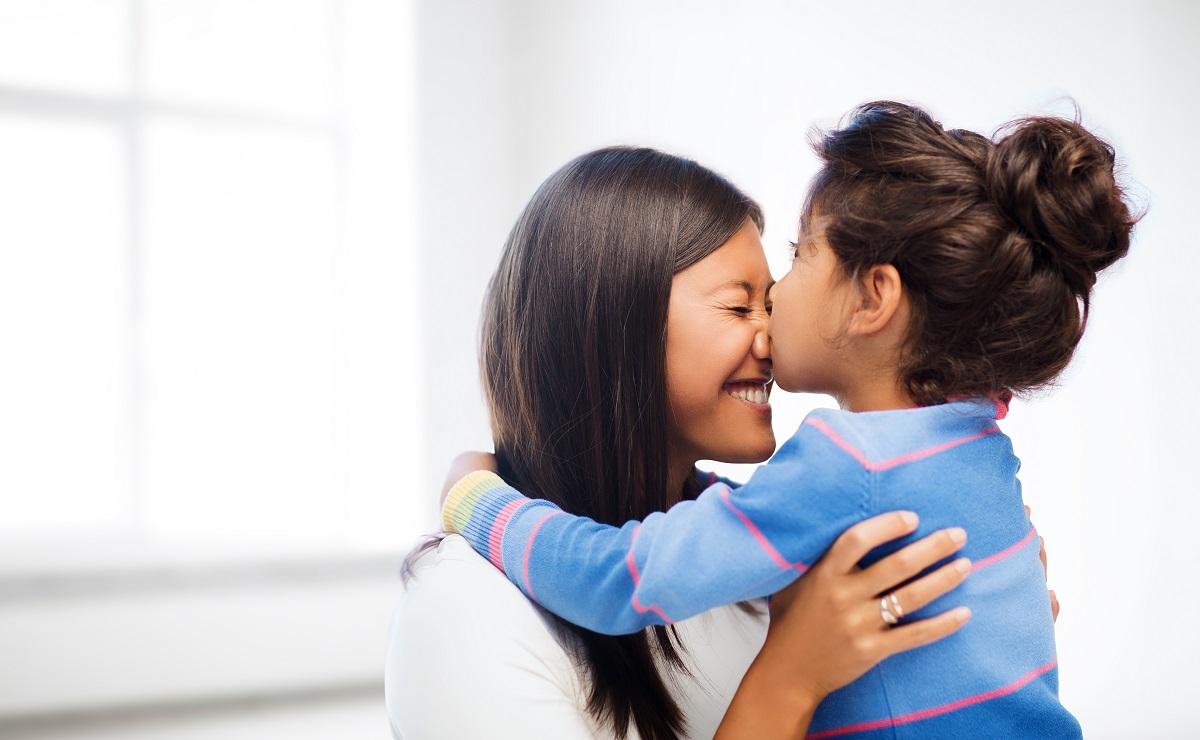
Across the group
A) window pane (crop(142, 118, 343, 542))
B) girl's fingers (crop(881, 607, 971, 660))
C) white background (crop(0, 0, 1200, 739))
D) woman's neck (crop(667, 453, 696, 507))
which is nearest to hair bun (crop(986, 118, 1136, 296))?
girl's fingers (crop(881, 607, 971, 660))

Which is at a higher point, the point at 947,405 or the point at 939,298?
the point at 939,298

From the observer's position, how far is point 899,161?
42.1 inches

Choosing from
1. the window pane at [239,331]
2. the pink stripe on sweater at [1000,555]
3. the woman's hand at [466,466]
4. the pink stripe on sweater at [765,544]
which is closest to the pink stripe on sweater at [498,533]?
the woman's hand at [466,466]

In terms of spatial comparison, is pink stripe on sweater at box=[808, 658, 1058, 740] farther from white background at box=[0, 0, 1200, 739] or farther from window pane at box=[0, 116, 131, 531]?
window pane at box=[0, 116, 131, 531]

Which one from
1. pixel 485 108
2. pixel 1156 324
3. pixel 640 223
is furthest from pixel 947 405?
pixel 485 108

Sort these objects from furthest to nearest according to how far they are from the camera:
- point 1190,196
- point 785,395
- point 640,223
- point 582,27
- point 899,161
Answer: point 582,27
point 785,395
point 1190,196
point 640,223
point 899,161

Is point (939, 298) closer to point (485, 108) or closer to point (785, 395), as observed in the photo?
point (785, 395)

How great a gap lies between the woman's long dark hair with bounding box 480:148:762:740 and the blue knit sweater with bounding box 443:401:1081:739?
174 millimetres

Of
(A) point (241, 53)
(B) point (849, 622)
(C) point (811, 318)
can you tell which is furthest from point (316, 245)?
(B) point (849, 622)

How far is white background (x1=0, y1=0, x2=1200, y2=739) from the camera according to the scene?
241 cm

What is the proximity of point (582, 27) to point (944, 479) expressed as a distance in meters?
2.80

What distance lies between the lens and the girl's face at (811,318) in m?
1.13

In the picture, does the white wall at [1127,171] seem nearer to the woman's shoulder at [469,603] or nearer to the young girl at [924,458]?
the young girl at [924,458]

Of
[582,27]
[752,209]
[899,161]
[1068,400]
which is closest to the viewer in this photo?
[899,161]
